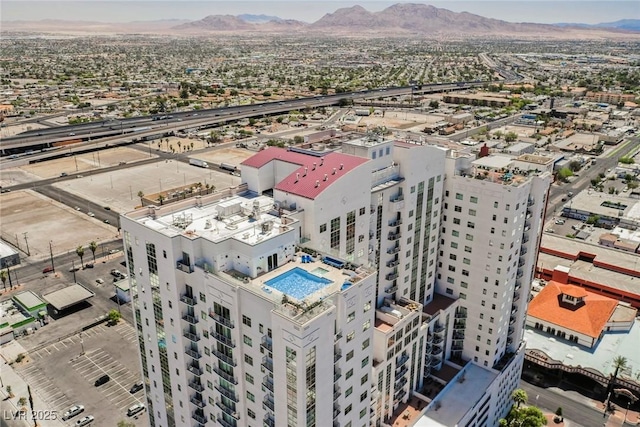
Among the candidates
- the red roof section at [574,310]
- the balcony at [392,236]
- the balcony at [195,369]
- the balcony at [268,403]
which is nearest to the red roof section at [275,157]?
the balcony at [392,236]

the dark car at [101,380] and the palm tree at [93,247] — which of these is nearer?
the dark car at [101,380]

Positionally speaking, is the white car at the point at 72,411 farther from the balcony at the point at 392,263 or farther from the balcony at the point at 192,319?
the balcony at the point at 392,263

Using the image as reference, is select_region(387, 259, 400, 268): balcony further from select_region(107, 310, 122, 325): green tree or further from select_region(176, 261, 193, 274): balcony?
select_region(107, 310, 122, 325): green tree

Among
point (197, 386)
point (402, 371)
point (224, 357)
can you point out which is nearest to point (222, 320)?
point (224, 357)

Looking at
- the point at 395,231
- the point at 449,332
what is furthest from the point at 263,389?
the point at 449,332

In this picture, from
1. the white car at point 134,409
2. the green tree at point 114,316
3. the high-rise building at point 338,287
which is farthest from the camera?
the green tree at point 114,316
